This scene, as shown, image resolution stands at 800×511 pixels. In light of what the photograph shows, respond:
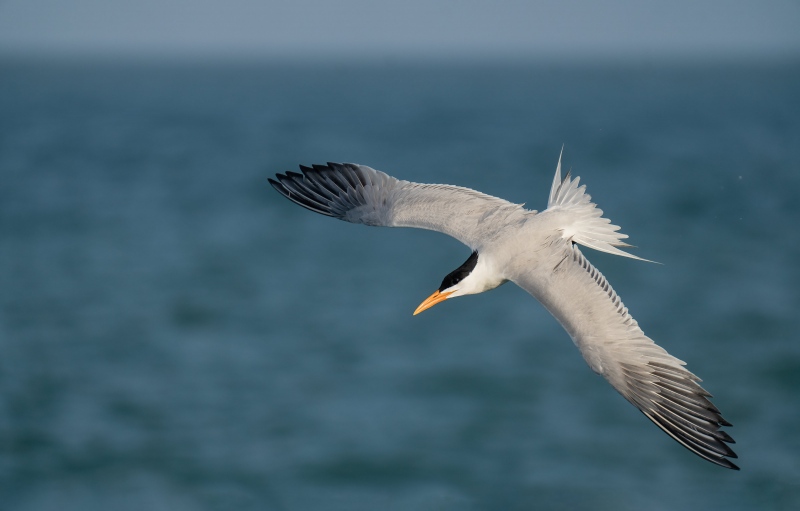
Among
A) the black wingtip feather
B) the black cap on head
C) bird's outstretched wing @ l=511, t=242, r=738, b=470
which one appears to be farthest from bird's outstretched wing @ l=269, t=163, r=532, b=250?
bird's outstretched wing @ l=511, t=242, r=738, b=470

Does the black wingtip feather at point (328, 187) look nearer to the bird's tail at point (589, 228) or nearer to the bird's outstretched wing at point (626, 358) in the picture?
the bird's tail at point (589, 228)

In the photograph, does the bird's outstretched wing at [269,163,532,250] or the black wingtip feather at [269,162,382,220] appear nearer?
the bird's outstretched wing at [269,163,532,250]

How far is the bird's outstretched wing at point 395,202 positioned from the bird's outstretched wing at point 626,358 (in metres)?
0.83

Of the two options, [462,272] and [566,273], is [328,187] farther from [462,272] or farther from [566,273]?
[566,273]

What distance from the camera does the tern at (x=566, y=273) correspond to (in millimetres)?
7098

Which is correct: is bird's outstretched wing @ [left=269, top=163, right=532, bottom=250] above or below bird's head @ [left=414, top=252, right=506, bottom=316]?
above

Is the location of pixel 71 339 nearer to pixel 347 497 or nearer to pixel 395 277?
pixel 395 277

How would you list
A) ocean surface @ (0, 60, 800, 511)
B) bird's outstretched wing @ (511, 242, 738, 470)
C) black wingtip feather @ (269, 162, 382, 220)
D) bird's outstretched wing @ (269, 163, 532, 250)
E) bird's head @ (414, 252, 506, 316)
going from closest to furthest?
bird's outstretched wing @ (511, 242, 738, 470)
bird's head @ (414, 252, 506, 316)
bird's outstretched wing @ (269, 163, 532, 250)
black wingtip feather @ (269, 162, 382, 220)
ocean surface @ (0, 60, 800, 511)

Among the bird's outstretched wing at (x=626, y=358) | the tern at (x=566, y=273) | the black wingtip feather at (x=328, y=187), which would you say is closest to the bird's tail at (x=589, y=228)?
the tern at (x=566, y=273)

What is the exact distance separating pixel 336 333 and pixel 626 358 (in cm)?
1812

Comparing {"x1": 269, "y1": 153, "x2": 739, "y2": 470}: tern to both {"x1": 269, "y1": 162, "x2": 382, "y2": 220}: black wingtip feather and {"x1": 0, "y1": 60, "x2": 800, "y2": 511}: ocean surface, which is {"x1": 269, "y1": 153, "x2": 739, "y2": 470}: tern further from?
{"x1": 0, "y1": 60, "x2": 800, "y2": 511}: ocean surface

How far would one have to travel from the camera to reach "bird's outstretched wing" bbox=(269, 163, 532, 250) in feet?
27.7

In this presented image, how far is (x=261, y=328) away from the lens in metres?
25.5

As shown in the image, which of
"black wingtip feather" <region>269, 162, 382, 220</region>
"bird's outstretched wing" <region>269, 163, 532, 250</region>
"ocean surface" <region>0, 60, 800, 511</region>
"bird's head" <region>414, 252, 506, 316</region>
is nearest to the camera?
"bird's head" <region>414, 252, 506, 316</region>
